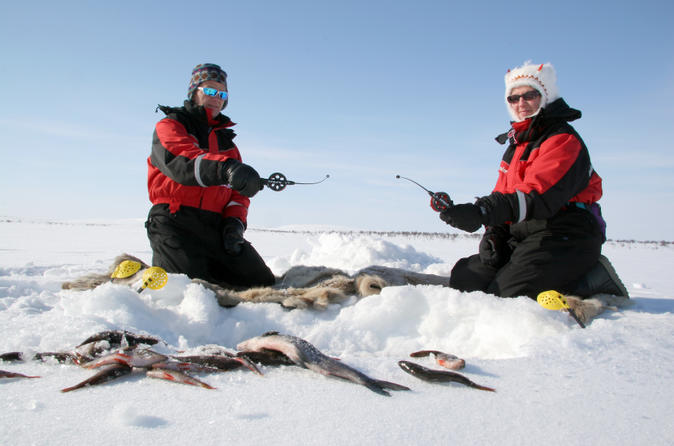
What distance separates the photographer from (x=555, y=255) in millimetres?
2869

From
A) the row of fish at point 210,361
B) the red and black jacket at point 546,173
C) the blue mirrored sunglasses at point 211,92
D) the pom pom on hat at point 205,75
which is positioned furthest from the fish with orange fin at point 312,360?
the pom pom on hat at point 205,75

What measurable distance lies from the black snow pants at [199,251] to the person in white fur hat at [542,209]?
1856 mm

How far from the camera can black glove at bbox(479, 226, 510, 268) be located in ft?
10.7

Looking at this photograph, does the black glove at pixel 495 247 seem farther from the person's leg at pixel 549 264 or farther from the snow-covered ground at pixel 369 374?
the snow-covered ground at pixel 369 374

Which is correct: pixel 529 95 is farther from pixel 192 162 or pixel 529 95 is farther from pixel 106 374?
pixel 106 374

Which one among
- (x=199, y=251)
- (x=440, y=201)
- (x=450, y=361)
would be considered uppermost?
(x=440, y=201)

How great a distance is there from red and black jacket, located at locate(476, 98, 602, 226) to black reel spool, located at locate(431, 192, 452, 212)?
202 mm

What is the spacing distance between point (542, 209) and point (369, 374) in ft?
5.74

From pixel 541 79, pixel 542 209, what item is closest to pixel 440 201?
pixel 542 209

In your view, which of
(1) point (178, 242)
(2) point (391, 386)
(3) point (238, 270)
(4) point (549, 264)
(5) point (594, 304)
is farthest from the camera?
(3) point (238, 270)

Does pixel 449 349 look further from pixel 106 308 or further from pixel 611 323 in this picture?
pixel 106 308

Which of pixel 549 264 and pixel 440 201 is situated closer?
pixel 440 201

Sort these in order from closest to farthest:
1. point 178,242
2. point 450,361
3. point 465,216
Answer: point 450,361, point 465,216, point 178,242

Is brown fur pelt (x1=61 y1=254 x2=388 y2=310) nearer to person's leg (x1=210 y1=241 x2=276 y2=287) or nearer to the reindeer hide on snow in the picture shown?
the reindeer hide on snow
